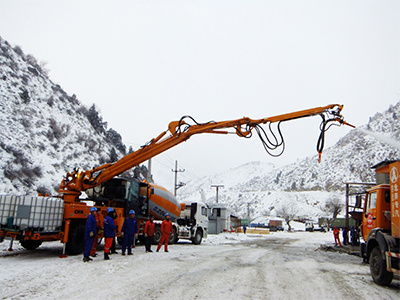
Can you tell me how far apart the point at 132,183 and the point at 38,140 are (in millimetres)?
19975

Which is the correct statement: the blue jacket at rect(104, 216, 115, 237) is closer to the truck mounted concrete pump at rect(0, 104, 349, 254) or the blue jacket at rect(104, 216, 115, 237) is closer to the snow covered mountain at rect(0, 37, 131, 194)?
the truck mounted concrete pump at rect(0, 104, 349, 254)

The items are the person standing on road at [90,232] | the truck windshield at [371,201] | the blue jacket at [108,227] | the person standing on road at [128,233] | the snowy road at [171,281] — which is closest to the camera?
the snowy road at [171,281]

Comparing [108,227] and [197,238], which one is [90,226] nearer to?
[108,227]

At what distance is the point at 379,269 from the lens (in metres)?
8.13

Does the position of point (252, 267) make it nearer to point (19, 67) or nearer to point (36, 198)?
point (36, 198)

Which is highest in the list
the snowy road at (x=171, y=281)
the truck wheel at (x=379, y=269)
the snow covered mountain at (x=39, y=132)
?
the snow covered mountain at (x=39, y=132)

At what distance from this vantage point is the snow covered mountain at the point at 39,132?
2506cm

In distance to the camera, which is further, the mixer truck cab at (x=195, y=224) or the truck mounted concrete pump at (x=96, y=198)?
the mixer truck cab at (x=195, y=224)

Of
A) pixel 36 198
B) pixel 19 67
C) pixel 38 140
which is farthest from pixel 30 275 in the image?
pixel 19 67

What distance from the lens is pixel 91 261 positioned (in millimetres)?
10117

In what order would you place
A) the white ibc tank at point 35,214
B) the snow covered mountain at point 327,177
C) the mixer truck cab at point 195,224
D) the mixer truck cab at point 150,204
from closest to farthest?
the white ibc tank at point 35,214
the mixer truck cab at point 150,204
the mixer truck cab at point 195,224
the snow covered mountain at point 327,177

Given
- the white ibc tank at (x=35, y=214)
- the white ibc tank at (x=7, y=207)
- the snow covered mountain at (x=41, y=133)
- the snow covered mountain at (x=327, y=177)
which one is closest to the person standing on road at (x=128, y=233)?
the white ibc tank at (x=35, y=214)

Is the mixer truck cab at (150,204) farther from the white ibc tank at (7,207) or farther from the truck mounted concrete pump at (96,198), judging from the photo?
the white ibc tank at (7,207)

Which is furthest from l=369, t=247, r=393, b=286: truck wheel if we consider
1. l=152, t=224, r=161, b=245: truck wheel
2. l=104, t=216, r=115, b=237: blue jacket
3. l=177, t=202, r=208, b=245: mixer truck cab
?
l=177, t=202, r=208, b=245: mixer truck cab
